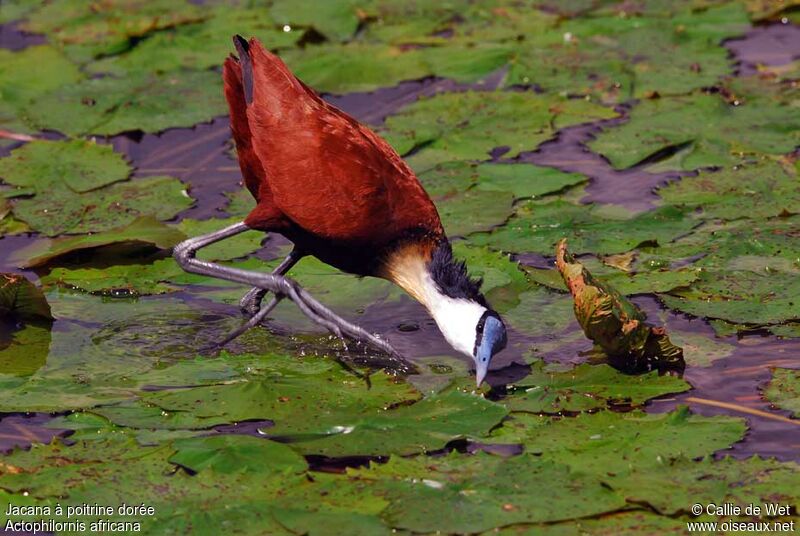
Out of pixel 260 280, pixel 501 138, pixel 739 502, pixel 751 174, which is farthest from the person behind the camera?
pixel 501 138

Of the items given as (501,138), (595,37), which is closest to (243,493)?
(501,138)

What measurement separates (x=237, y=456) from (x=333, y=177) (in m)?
1.55

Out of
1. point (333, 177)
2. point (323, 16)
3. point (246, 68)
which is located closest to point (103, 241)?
point (246, 68)

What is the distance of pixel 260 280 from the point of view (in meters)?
6.21

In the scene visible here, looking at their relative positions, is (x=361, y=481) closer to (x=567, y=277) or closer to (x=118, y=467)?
(x=118, y=467)

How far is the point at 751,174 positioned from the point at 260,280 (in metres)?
2.99

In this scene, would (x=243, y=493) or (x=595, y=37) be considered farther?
(x=595, y=37)

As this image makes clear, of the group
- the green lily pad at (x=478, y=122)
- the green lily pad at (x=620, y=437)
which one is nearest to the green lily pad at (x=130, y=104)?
the green lily pad at (x=478, y=122)

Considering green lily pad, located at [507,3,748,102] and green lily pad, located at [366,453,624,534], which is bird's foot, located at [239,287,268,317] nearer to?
green lily pad, located at [366,453,624,534]

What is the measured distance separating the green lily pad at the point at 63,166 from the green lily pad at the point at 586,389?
3.27m

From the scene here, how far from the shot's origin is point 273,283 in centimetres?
615

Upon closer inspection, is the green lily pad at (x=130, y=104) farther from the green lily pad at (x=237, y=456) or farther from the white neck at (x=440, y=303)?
the green lily pad at (x=237, y=456)

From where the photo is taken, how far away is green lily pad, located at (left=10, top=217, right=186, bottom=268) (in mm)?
6648

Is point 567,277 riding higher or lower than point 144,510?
higher
